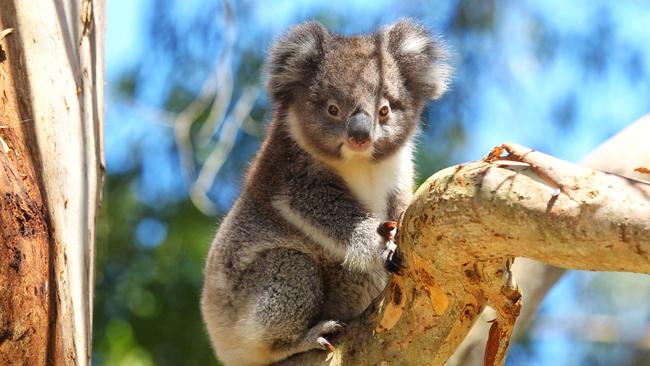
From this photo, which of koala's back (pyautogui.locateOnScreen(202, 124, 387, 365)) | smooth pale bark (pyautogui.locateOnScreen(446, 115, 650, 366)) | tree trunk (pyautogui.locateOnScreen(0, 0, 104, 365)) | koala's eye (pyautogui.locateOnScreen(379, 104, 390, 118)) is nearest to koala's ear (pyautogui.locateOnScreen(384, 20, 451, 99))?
koala's eye (pyautogui.locateOnScreen(379, 104, 390, 118))

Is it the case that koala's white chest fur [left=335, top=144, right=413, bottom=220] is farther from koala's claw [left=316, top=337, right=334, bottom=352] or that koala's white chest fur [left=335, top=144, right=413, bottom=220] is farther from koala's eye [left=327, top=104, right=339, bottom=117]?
koala's claw [left=316, top=337, right=334, bottom=352]

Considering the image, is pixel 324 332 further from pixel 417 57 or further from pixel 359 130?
pixel 417 57

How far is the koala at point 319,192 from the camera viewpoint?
3818 mm

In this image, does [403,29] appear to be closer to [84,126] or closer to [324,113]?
[324,113]

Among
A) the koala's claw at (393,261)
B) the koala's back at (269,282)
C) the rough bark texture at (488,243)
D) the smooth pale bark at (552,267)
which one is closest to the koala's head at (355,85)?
the koala's back at (269,282)

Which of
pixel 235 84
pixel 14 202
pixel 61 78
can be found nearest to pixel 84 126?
pixel 61 78

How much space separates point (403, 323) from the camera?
319 cm

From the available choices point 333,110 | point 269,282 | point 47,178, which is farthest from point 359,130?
point 47,178

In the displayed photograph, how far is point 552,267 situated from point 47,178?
281 cm

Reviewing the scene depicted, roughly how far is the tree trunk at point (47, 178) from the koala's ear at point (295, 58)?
0.98 m

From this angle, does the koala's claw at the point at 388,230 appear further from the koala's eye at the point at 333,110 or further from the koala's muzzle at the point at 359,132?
the koala's eye at the point at 333,110

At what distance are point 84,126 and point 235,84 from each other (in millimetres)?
6473

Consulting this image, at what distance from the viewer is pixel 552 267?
489 centimetres

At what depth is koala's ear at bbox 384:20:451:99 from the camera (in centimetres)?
446
